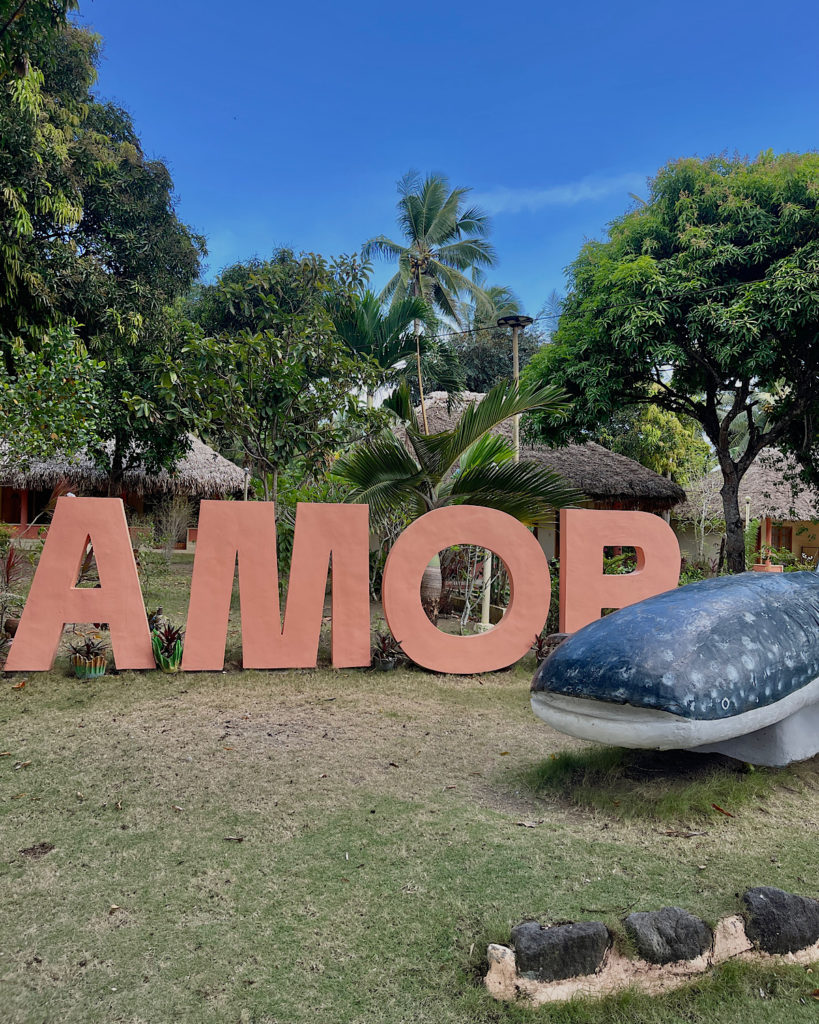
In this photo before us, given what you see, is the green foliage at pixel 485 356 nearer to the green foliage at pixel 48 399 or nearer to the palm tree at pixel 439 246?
the palm tree at pixel 439 246

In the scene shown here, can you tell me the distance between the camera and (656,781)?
418 cm

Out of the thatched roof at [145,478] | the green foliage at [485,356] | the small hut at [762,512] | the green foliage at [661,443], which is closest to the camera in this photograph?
the thatched roof at [145,478]

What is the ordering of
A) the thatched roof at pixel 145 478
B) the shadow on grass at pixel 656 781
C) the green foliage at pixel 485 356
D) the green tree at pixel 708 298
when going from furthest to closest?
1. the green foliage at pixel 485 356
2. the thatched roof at pixel 145 478
3. the green tree at pixel 708 298
4. the shadow on grass at pixel 656 781

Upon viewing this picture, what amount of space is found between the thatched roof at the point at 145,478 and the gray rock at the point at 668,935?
655 inches

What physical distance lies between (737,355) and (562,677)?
1001cm

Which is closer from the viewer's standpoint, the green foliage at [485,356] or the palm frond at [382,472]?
the palm frond at [382,472]

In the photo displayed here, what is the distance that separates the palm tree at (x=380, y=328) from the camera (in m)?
12.6

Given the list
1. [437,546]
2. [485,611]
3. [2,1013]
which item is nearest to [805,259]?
[485,611]

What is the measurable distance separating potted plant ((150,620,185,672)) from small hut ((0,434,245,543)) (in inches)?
446

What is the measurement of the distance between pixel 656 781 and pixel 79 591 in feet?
17.4

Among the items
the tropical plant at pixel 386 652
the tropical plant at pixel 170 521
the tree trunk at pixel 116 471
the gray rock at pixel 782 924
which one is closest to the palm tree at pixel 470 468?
the tropical plant at pixel 386 652

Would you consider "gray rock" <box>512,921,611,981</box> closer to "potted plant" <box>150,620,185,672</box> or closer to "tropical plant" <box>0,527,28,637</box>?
"potted plant" <box>150,620,185,672</box>

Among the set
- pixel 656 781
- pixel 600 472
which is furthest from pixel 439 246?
pixel 656 781

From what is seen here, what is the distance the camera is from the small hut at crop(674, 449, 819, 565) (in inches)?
785
